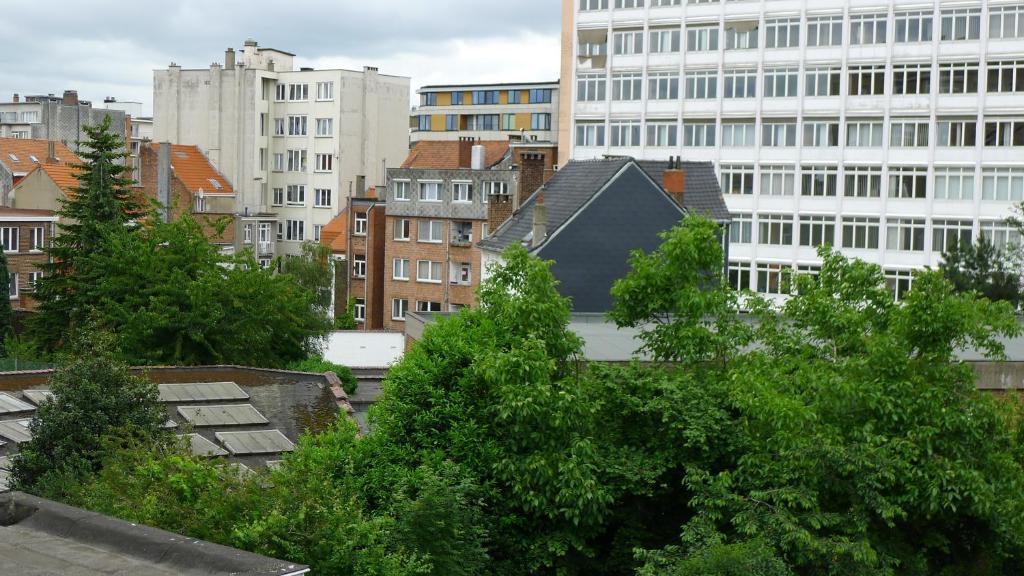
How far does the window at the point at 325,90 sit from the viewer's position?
104 meters

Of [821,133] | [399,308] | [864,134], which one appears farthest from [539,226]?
[399,308]

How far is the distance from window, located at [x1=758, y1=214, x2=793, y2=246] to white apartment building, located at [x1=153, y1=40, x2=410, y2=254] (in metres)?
43.3

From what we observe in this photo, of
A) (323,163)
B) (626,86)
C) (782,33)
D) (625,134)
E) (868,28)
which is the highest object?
(782,33)

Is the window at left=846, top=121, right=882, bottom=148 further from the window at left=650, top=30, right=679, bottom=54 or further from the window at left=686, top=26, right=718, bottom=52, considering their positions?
the window at left=650, top=30, right=679, bottom=54

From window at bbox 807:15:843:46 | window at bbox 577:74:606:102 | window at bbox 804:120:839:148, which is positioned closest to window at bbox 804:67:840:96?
window at bbox 807:15:843:46

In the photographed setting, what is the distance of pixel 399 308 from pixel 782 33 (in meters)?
28.2

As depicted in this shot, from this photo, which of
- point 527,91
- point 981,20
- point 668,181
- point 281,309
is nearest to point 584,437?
point 281,309

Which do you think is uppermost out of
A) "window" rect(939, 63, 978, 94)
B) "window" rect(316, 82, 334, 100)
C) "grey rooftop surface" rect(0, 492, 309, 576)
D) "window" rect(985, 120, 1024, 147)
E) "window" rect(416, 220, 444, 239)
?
"window" rect(316, 82, 334, 100)

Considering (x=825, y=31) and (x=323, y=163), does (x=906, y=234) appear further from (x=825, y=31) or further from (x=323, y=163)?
(x=323, y=163)

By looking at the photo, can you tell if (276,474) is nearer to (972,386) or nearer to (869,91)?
(972,386)

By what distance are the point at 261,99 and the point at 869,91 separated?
55333mm

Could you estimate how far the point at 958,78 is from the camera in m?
65.1

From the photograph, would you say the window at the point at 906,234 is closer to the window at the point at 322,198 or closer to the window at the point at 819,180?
the window at the point at 819,180

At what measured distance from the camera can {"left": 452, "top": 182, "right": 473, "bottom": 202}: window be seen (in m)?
74.3
